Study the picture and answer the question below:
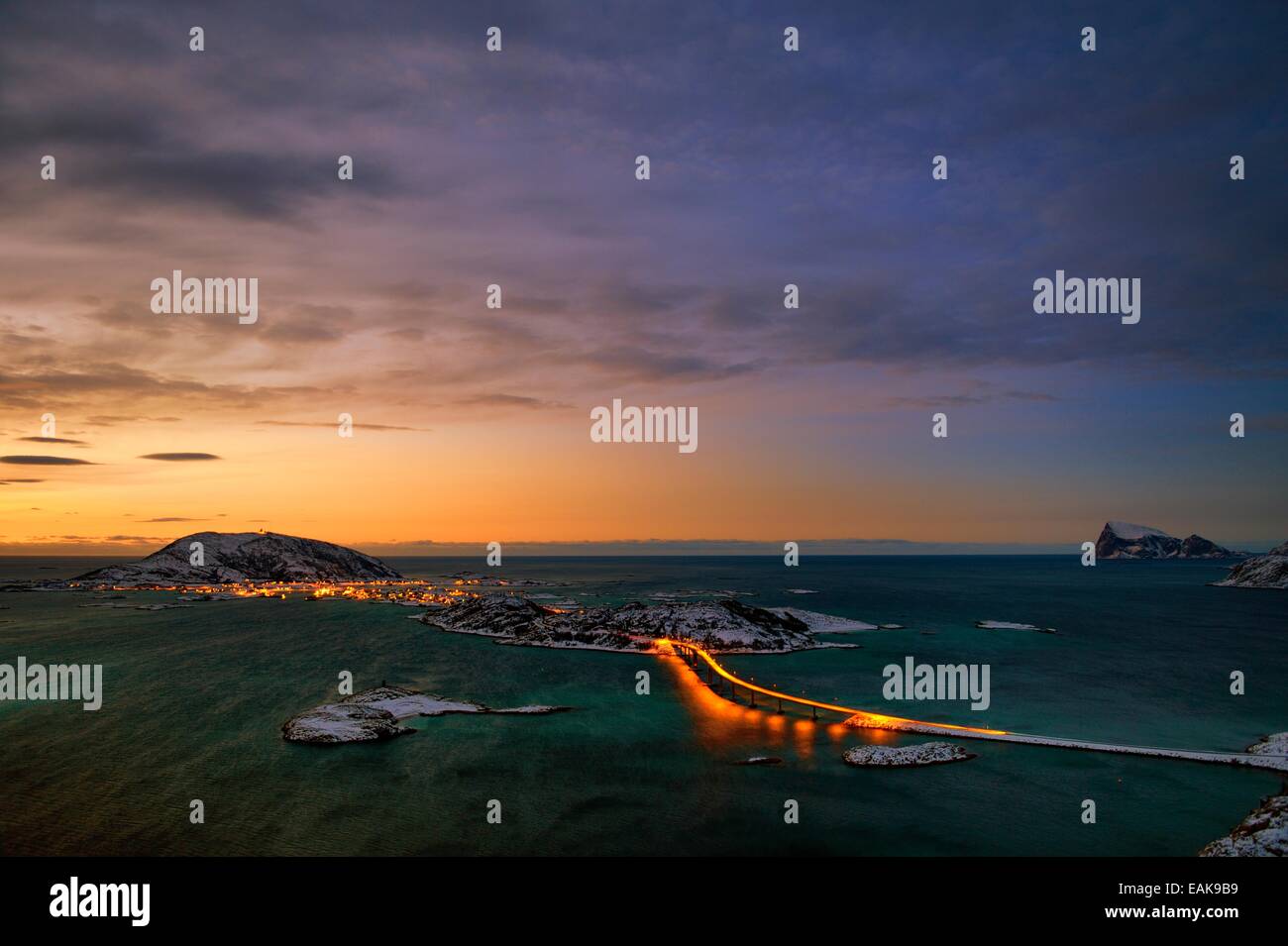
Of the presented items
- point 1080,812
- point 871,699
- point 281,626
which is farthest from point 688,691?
point 281,626

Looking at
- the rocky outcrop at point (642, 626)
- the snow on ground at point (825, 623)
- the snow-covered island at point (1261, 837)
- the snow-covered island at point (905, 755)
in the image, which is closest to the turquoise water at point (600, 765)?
the snow-covered island at point (905, 755)

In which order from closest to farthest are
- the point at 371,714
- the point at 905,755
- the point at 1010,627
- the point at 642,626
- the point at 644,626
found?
the point at 905,755 < the point at 371,714 < the point at 644,626 < the point at 642,626 < the point at 1010,627

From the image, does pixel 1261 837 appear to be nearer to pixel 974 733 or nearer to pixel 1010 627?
pixel 974 733

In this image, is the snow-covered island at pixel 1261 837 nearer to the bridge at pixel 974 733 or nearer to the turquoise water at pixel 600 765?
the turquoise water at pixel 600 765

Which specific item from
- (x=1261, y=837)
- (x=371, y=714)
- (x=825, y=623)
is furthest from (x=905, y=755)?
(x=825, y=623)

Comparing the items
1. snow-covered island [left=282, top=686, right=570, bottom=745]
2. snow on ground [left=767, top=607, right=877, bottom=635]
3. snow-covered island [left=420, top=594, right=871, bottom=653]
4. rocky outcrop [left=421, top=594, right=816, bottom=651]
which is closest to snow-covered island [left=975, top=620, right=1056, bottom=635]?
snow on ground [left=767, top=607, right=877, bottom=635]

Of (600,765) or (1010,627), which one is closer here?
(600,765)

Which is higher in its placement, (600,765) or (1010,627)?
(600,765)
